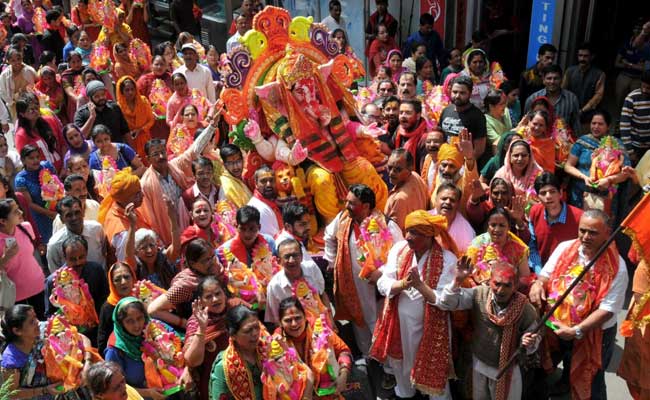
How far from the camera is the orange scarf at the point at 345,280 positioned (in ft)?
15.8

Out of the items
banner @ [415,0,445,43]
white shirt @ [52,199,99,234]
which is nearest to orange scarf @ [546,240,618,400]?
white shirt @ [52,199,99,234]

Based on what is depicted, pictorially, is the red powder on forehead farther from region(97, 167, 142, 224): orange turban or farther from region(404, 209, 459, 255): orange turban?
region(97, 167, 142, 224): orange turban

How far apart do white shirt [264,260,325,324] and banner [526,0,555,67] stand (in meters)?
5.35

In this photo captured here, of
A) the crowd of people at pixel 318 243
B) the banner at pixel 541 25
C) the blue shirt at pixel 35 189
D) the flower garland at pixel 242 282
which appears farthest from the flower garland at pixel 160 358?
the banner at pixel 541 25

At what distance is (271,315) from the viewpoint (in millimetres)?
4457

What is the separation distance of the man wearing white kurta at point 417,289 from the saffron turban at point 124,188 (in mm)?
1873

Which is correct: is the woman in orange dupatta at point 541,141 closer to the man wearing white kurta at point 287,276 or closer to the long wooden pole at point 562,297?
the long wooden pole at point 562,297

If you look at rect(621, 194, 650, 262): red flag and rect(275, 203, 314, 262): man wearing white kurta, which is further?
rect(275, 203, 314, 262): man wearing white kurta

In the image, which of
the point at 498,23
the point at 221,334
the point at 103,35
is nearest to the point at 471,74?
the point at 498,23

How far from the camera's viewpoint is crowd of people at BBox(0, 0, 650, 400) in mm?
3934

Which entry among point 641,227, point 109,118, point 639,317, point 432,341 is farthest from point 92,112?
point 639,317

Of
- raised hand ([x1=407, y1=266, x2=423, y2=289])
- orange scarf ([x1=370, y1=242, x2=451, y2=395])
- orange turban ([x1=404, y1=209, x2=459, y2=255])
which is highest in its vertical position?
orange turban ([x1=404, y1=209, x2=459, y2=255])

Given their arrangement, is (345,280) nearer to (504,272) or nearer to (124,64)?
(504,272)

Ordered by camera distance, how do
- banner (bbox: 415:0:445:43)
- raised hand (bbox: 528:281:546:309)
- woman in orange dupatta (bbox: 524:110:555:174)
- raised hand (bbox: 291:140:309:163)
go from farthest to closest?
banner (bbox: 415:0:445:43)
woman in orange dupatta (bbox: 524:110:555:174)
raised hand (bbox: 291:140:309:163)
raised hand (bbox: 528:281:546:309)
